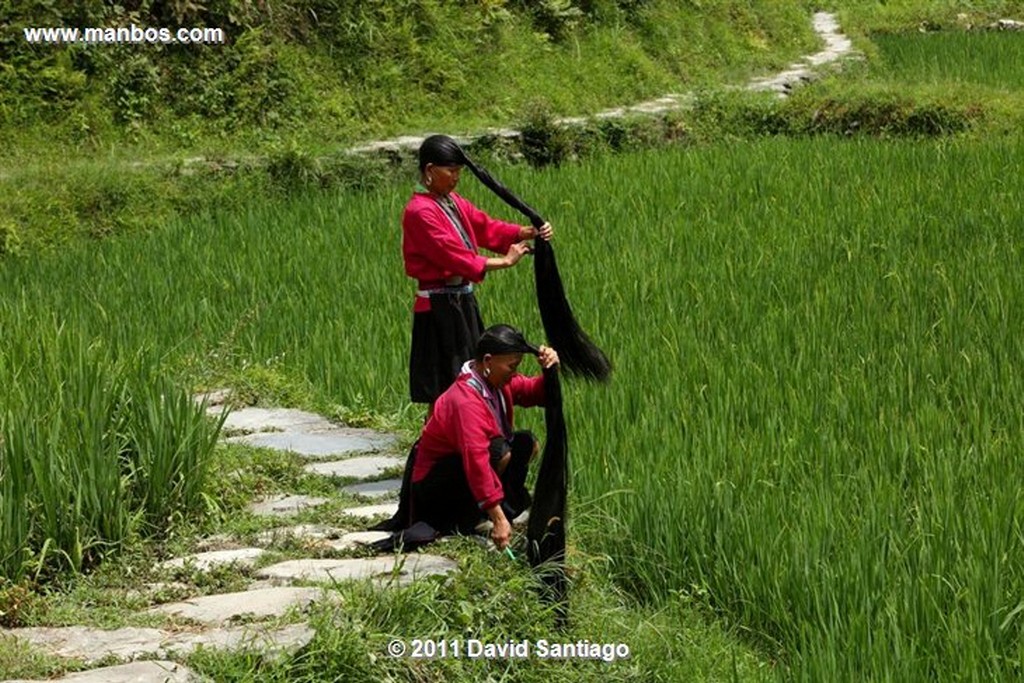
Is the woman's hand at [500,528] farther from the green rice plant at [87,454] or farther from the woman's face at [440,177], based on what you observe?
the woman's face at [440,177]

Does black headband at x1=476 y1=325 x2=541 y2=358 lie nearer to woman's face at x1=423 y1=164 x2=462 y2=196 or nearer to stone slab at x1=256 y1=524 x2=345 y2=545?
stone slab at x1=256 y1=524 x2=345 y2=545

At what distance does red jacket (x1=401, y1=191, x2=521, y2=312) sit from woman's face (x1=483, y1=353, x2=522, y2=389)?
0.78 m

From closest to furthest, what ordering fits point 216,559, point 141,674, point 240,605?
point 141,674
point 240,605
point 216,559

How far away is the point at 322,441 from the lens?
5.54m

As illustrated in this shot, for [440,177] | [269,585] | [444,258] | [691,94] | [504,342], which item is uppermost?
[691,94]

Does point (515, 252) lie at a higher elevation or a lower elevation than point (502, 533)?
higher

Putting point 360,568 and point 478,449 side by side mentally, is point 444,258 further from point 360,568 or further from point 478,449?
point 360,568

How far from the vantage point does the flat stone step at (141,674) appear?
343 cm

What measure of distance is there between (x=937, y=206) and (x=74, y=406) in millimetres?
5676

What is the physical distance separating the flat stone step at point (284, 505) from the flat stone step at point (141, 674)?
3.99ft

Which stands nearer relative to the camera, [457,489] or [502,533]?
[502,533]

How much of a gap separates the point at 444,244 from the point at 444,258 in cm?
4

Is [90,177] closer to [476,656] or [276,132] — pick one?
[276,132]

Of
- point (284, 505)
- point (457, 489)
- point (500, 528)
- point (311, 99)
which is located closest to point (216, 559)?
point (284, 505)
